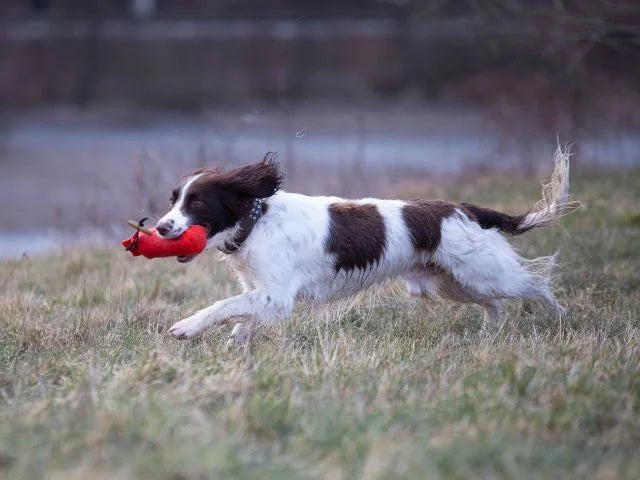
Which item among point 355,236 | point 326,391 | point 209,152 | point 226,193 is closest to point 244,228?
point 226,193

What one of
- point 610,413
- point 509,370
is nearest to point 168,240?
point 509,370

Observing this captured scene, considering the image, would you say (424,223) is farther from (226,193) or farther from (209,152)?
(209,152)

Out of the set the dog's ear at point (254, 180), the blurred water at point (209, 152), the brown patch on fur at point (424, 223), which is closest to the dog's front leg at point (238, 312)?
the dog's ear at point (254, 180)

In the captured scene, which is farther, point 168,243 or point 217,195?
point 217,195

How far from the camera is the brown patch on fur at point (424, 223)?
6383mm

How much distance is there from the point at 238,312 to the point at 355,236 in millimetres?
874

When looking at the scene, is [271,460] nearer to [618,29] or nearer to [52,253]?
[52,253]

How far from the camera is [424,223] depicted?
6402 mm

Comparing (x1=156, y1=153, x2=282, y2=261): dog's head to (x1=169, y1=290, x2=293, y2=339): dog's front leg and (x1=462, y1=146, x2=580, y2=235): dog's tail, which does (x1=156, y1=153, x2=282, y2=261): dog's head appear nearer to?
(x1=169, y1=290, x2=293, y2=339): dog's front leg

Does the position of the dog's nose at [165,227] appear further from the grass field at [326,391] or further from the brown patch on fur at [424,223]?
the brown patch on fur at [424,223]

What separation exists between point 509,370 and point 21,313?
320 cm

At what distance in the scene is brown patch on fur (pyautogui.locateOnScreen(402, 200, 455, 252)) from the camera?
6383 millimetres

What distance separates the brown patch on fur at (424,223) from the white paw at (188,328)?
1456 millimetres

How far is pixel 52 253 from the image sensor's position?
10.0m
